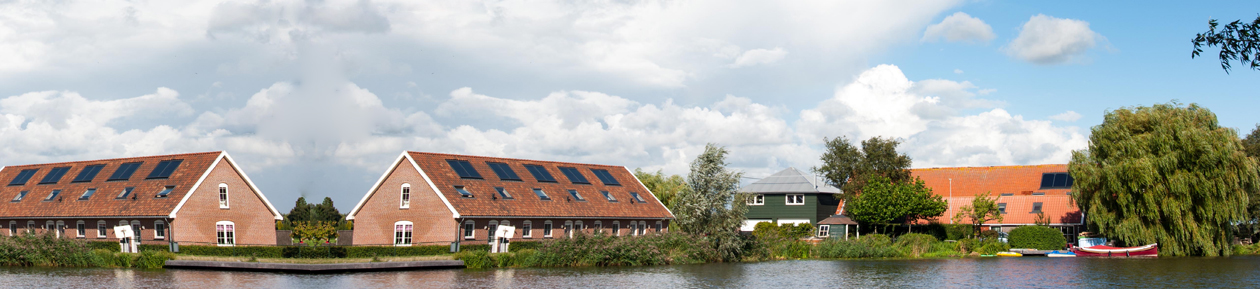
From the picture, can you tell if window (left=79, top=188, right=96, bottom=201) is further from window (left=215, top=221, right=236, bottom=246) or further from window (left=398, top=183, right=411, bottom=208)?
window (left=398, top=183, right=411, bottom=208)

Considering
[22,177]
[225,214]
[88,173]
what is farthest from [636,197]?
[22,177]

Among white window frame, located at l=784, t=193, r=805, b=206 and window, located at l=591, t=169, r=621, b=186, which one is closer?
window, located at l=591, t=169, r=621, b=186

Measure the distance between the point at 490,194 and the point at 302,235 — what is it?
13.5m

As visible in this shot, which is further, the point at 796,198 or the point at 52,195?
the point at 796,198

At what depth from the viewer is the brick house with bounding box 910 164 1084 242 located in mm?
54719

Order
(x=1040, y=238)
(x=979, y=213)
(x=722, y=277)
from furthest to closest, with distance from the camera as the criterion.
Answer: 1. (x=979, y=213)
2. (x=1040, y=238)
3. (x=722, y=277)

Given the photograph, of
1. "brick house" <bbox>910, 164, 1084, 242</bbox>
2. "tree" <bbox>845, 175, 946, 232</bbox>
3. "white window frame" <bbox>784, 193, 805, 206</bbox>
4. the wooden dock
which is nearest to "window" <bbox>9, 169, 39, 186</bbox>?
the wooden dock

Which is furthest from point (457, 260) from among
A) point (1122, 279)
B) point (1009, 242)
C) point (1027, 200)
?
point (1027, 200)

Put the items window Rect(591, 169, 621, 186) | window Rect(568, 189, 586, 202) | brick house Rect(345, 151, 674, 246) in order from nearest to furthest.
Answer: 1. brick house Rect(345, 151, 674, 246)
2. window Rect(568, 189, 586, 202)
3. window Rect(591, 169, 621, 186)

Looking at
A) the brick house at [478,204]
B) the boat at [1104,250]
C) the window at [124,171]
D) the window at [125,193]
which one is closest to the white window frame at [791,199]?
the brick house at [478,204]

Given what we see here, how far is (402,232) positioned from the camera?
42.2 m

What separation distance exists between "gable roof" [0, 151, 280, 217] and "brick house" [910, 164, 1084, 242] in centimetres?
3944

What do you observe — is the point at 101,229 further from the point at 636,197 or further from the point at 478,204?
the point at 636,197

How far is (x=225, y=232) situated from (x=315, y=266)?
1477 centimetres
